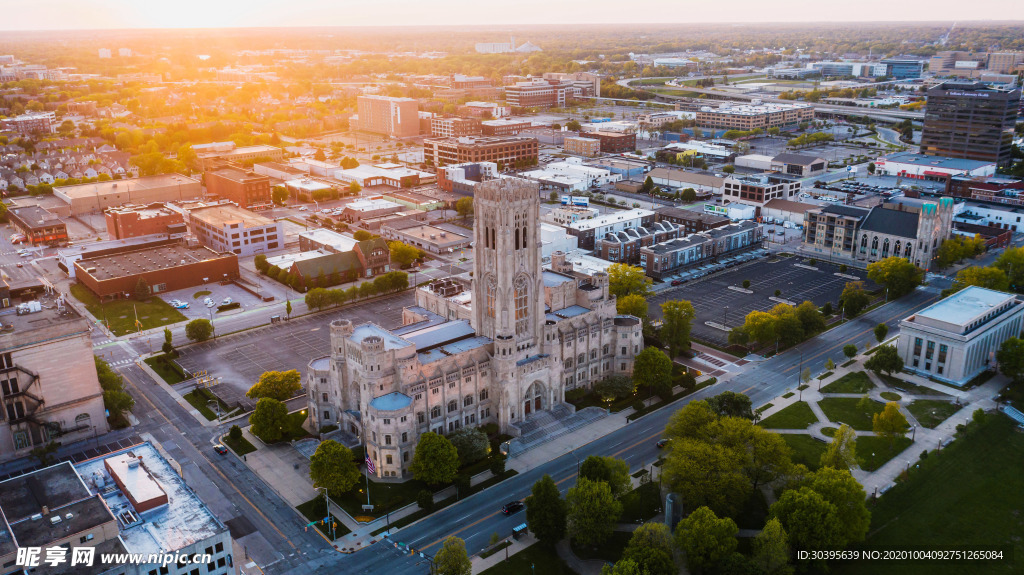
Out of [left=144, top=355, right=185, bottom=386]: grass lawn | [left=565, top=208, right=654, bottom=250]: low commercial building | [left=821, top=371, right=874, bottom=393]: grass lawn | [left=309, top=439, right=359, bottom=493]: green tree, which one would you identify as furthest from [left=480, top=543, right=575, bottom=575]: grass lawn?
[left=565, top=208, right=654, bottom=250]: low commercial building

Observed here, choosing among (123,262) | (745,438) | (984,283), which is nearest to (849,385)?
(745,438)

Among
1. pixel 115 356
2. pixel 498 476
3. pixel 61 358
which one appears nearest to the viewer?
pixel 498 476

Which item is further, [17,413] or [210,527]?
[17,413]

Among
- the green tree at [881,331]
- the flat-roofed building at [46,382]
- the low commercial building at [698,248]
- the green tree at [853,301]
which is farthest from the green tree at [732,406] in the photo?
the flat-roofed building at [46,382]

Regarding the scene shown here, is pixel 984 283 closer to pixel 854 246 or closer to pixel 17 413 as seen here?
pixel 854 246

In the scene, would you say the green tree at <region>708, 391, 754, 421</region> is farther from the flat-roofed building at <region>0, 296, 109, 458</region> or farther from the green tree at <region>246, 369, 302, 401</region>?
the flat-roofed building at <region>0, 296, 109, 458</region>

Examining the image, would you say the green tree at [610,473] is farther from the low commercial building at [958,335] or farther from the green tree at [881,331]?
the green tree at [881,331]
